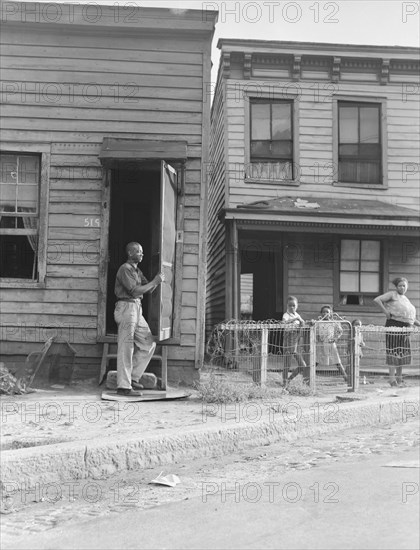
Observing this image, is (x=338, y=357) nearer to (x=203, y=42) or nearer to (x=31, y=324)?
(x=31, y=324)

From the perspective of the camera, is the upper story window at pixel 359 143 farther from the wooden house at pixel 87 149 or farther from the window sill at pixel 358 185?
the wooden house at pixel 87 149

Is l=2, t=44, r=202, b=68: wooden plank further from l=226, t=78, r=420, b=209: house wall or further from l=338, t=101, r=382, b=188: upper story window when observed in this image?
l=338, t=101, r=382, b=188: upper story window

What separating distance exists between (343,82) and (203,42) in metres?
6.38

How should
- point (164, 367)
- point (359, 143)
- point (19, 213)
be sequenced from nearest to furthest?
point (164, 367)
point (19, 213)
point (359, 143)

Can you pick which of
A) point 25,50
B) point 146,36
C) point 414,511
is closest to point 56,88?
point 25,50

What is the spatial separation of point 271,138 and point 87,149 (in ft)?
21.4

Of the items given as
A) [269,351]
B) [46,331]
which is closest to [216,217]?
[269,351]

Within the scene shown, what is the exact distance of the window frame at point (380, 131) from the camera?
15.0 m

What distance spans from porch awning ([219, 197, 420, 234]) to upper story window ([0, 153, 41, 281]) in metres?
4.68

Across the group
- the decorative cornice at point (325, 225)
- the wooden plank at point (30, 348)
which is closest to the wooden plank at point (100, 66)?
the wooden plank at point (30, 348)

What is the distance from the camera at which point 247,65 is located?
579 inches

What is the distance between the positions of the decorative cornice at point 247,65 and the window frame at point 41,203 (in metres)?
6.77

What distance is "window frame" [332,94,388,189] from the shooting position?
1497cm

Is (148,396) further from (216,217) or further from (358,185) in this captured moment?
(216,217)
